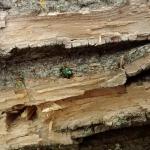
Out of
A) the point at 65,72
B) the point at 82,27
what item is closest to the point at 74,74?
the point at 65,72

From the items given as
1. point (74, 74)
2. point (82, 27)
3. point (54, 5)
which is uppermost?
point (54, 5)

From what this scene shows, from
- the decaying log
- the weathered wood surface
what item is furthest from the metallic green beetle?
the weathered wood surface

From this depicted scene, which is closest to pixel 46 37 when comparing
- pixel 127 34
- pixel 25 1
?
pixel 25 1

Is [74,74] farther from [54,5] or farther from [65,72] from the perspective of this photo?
[54,5]

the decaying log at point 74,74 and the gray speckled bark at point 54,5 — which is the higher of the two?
the gray speckled bark at point 54,5

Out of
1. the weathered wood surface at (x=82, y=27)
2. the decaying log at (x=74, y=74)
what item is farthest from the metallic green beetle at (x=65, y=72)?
the weathered wood surface at (x=82, y=27)

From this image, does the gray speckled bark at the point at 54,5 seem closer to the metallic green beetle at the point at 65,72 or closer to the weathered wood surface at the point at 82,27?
the weathered wood surface at the point at 82,27

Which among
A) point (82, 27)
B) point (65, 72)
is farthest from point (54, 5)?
point (65, 72)

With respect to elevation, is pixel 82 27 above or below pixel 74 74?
above
